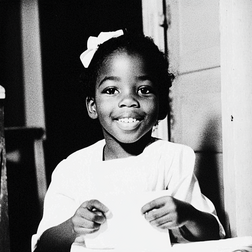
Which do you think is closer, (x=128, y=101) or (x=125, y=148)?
(x=128, y=101)

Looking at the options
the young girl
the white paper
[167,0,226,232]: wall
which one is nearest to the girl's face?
the young girl

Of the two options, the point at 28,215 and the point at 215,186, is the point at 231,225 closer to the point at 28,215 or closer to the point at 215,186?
Answer: the point at 215,186

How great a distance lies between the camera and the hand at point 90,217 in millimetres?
655

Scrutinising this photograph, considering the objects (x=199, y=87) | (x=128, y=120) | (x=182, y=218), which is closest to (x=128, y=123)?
(x=128, y=120)

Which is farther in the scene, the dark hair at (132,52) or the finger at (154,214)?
the dark hair at (132,52)

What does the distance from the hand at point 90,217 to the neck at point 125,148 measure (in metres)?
0.18

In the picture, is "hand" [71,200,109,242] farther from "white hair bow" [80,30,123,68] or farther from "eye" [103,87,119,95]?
"white hair bow" [80,30,123,68]

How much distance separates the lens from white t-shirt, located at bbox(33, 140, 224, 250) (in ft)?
2.46

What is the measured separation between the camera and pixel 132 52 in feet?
2.56

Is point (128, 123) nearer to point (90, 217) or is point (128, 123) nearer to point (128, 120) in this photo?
point (128, 120)

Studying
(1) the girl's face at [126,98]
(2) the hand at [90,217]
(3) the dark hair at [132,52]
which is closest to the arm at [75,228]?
(2) the hand at [90,217]

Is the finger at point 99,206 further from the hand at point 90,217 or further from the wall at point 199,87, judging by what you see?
the wall at point 199,87

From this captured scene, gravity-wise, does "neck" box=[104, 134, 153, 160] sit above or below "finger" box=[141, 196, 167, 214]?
above

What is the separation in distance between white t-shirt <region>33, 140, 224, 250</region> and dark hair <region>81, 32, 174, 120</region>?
17 cm
